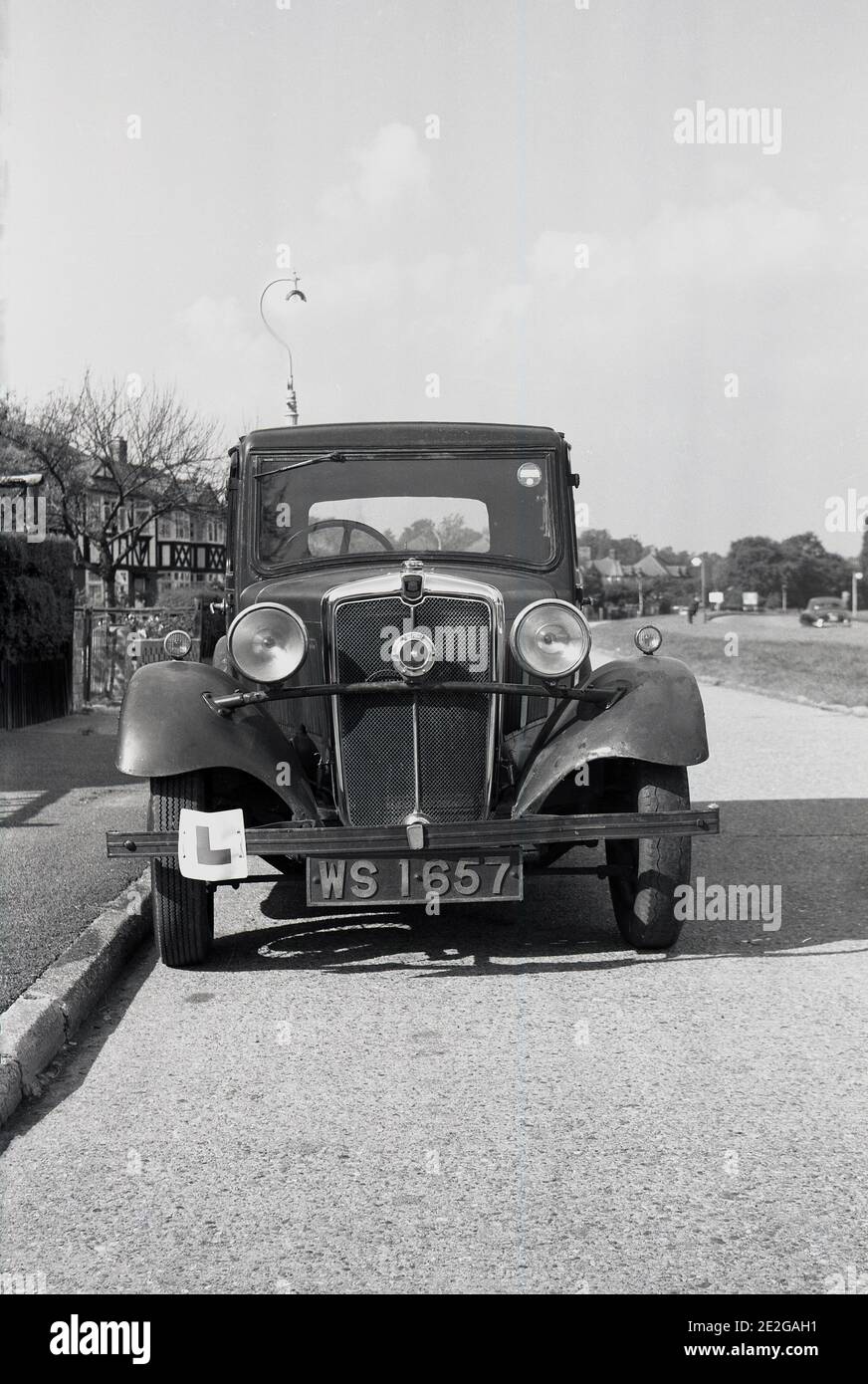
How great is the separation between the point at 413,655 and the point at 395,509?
152 cm

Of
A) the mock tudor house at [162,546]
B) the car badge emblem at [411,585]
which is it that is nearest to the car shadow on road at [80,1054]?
the car badge emblem at [411,585]

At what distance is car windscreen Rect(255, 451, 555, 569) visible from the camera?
6773 mm

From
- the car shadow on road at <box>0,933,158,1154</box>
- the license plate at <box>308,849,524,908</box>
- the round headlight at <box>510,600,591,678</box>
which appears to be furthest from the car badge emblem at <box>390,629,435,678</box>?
the car shadow on road at <box>0,933,158,1154</box>

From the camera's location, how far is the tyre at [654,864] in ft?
→ 18.4

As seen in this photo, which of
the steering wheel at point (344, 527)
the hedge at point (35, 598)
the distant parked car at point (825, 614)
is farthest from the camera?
the distant parked car at point (825, 614)

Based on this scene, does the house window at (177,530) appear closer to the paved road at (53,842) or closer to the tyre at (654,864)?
the paved road at (53,842)

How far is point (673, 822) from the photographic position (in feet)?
17.7

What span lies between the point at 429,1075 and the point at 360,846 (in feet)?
3.57

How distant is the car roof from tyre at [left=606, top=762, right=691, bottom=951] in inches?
77.9

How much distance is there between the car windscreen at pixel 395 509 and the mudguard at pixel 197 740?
1270mm

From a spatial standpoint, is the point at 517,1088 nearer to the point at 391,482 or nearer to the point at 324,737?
the point at 324,737

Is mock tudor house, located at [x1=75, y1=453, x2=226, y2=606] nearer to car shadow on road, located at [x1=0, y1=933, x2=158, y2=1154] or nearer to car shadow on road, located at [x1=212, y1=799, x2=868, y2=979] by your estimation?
car shadow on road, located at [x1=212, y1=799, x2=868, y2=979]

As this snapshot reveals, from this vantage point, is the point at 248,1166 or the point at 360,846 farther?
the point at 360,846
